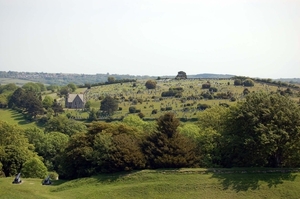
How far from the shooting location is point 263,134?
125 ft

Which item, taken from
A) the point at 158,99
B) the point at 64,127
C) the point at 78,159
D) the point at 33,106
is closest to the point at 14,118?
the point at 33,106

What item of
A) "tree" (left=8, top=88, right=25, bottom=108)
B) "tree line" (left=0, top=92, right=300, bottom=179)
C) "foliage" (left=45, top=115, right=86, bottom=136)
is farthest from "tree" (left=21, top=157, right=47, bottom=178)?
"tree" (left=8, top=88, right=25, bottom=108)

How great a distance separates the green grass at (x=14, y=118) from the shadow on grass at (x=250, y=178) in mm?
82324

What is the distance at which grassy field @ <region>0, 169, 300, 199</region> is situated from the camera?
1400 inches

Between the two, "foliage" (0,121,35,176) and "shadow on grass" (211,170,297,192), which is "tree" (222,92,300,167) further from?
"foliage" (0,121,35,176)

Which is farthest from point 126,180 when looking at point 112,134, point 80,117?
point 80,117

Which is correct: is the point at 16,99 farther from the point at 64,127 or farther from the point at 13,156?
the point at 13,156

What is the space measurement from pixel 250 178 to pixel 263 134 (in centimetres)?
522

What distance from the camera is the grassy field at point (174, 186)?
3556cm

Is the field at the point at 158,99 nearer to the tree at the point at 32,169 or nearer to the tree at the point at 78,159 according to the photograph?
the tree at the point at 78,159

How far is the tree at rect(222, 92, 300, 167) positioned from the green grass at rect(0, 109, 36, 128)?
80207mm

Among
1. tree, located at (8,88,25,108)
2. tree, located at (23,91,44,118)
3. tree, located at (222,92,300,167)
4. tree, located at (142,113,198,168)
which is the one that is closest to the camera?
tree, located at (222,92,300,167)

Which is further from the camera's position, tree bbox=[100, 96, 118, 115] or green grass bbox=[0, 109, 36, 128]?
tree bbox=[100, 96, 118, 115]

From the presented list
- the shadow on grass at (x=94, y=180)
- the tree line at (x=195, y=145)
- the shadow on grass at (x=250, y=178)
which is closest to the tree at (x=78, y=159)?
the tree line at (x=195, y=145)
